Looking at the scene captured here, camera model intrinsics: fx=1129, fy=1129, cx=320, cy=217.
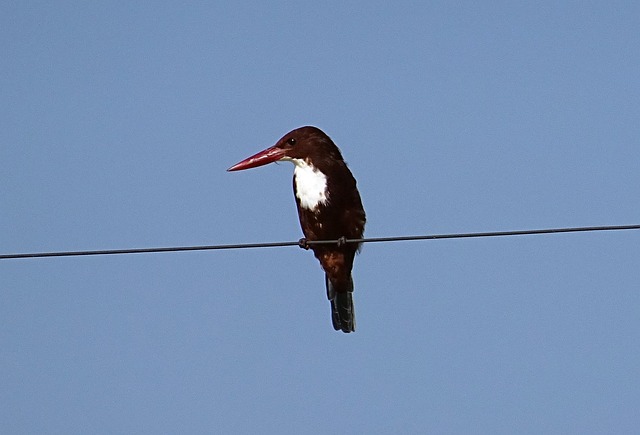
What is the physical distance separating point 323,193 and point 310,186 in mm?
91

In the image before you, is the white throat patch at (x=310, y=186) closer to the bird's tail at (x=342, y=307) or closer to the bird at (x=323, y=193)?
the bird at (x=323, y=193)

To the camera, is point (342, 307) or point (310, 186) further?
point (342, 307)

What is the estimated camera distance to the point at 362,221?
6188 millimetres

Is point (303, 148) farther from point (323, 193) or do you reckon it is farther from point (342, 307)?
point (342, 307)

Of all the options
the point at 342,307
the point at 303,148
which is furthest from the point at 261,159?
the point at 342,307

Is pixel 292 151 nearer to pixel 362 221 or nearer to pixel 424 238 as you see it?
pixel 362 221

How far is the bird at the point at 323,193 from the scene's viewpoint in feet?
19.9

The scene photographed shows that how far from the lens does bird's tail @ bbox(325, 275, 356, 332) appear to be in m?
6.46

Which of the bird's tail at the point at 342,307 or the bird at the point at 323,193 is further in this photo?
the bird's tail at the point at 342,307

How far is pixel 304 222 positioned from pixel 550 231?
2155 mm

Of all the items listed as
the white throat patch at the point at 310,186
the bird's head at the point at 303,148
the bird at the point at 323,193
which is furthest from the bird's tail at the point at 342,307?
the bird's head at the point at 303,148

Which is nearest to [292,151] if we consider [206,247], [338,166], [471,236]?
[338,166]

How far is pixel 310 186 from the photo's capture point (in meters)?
6.07

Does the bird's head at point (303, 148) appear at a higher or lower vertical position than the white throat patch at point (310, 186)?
higher
